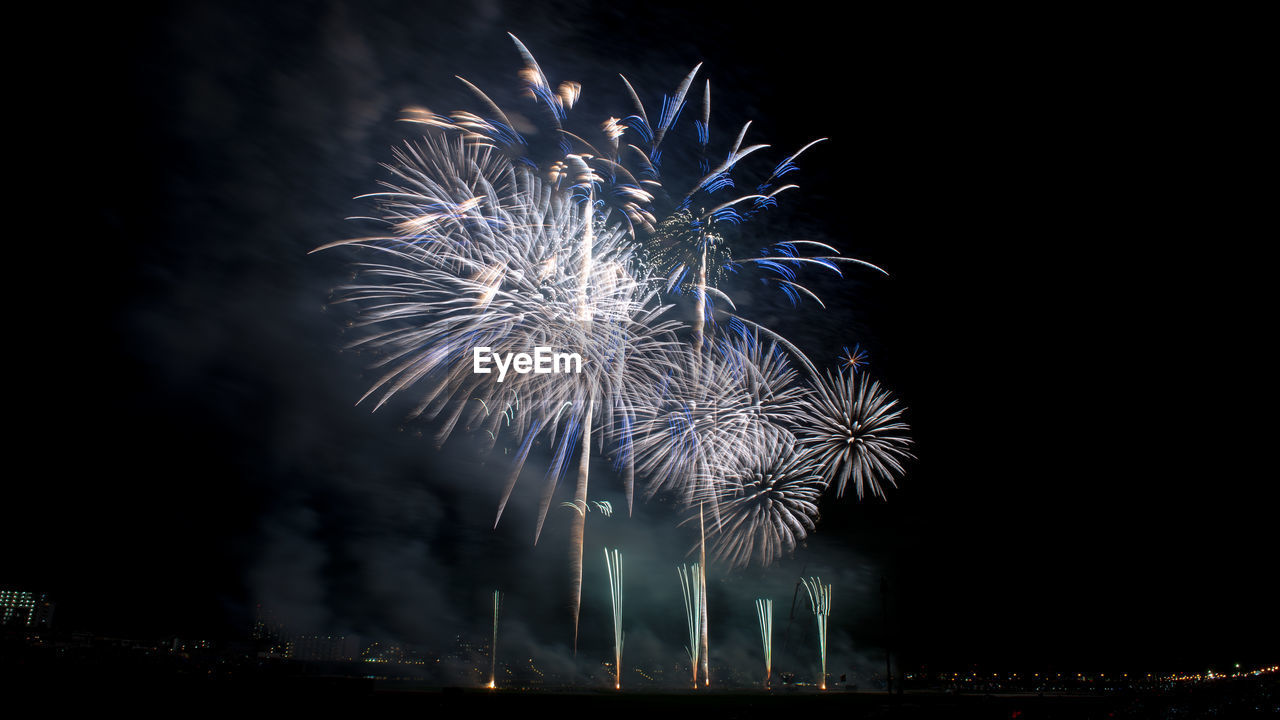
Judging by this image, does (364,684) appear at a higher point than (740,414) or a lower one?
lower

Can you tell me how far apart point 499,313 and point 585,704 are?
2283 centimetres

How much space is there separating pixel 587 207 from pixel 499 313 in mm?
6217

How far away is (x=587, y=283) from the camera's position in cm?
2809

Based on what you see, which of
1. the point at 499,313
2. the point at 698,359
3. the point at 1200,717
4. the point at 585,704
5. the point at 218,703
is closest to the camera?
the point at 218,703

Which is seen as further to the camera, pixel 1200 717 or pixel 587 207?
pixel 1200 717

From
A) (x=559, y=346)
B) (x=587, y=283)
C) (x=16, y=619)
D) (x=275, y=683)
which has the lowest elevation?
(x=16, y=619)

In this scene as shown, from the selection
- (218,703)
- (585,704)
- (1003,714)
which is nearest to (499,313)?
(218,703)

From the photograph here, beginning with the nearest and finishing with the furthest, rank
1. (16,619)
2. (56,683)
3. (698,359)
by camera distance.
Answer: (56,683) < (698,359) < (16,619)

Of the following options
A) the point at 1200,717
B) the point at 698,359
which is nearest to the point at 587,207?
the point at 698,359

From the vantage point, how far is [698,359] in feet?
100

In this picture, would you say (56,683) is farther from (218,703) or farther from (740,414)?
(740,414)

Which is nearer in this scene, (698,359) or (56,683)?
(56,683)

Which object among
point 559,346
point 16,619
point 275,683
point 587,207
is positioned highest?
point 587,207

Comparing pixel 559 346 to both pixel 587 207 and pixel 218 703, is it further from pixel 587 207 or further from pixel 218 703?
pixel 218 703
